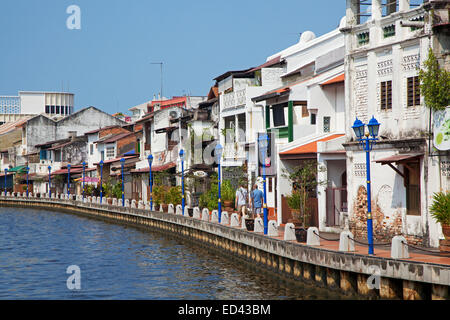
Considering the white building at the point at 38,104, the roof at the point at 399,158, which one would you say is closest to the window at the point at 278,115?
the roof at the point at 399,158

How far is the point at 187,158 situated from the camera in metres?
56.5

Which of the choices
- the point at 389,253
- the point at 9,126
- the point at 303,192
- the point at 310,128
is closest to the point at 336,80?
the point at 310,128

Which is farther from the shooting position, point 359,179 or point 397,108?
point 359,179

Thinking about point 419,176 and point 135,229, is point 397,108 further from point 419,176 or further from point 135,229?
point 135,229

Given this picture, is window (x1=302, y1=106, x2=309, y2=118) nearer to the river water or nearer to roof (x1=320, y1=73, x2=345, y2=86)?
roof (x1=320, y1=73, x2=345, y2=86)

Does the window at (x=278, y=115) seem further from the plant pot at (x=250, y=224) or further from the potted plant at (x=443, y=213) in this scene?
the potted plant at (x=443, y=213)

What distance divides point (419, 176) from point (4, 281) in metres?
15.9

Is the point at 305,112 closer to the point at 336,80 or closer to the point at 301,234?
the point at 336,80

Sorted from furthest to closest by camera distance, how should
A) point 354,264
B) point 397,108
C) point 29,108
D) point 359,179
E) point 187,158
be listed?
point 29,108, point 187,158, point 359,179, point 397,108, point 354,264

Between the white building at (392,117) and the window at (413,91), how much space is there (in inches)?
0.8

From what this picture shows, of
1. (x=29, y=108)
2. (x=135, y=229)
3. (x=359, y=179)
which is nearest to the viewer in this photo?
(x=359, y=179)

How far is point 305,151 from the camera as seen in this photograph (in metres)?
34.1

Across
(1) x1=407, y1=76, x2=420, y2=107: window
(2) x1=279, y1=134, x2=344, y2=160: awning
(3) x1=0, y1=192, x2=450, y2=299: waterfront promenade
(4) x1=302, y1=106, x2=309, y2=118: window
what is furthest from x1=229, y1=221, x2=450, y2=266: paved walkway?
(4) x1=302, y1=106, x2=309, y2=118: window
